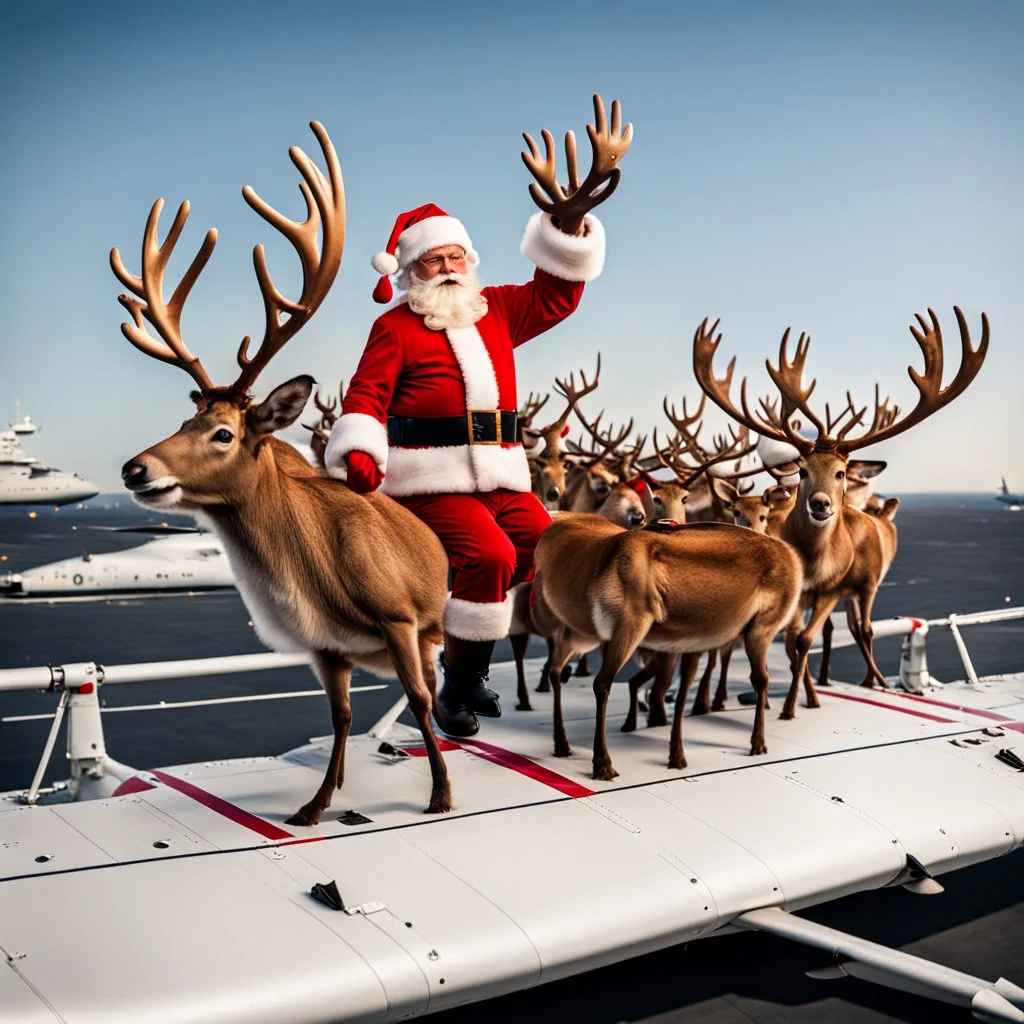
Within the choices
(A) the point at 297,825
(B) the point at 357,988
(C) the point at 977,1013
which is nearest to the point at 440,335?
(A) the point at 297,825

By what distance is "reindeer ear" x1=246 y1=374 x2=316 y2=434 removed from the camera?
3.45 m

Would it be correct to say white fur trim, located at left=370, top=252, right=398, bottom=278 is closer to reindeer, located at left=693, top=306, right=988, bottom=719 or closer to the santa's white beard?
the santa's white beard

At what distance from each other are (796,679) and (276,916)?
3143 millimetres

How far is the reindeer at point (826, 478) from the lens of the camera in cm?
536

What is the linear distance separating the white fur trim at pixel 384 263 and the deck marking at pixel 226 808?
1895 millimetres

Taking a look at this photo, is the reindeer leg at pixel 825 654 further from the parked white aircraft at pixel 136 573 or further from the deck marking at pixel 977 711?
the parked white aircraft at pixel 136 573

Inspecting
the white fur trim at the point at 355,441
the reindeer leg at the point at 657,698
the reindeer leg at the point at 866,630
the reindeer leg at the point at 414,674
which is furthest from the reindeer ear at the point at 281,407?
the reindeer leg at the point at 866,630

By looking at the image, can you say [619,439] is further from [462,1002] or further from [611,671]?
[462,1002]

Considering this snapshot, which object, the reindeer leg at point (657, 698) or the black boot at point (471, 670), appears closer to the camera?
the black boot at point (471, 670)

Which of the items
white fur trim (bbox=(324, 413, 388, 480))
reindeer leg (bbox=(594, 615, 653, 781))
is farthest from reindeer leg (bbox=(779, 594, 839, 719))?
white fur trim (bbox=(324, 413, 388, 480))

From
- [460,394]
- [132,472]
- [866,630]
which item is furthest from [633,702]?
[132,472]

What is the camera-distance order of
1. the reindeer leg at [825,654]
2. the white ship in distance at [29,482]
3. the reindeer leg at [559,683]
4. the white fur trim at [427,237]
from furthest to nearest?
the white ship in distance at [29,482]
the reindeer leg at [825,654]
the reindeer leg at [559,683]
the white fur trim at [427,237]

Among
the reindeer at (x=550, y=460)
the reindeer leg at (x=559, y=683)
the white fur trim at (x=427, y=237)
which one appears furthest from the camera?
the reindeer at (x=550, y=460)

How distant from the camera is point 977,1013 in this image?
3428 mm
